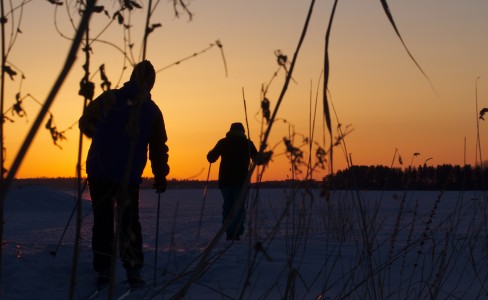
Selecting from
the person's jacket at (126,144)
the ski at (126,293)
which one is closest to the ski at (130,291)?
the ski at (126,293)

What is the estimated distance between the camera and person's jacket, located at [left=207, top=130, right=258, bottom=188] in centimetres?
895

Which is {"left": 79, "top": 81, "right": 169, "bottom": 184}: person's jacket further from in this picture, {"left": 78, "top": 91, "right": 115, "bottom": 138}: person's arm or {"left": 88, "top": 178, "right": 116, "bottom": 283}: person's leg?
{"left": 78, "top": 91, "right": 115, "bottom": 138}: person's arm

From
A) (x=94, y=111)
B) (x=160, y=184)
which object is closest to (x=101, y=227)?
(x=160, y=184)

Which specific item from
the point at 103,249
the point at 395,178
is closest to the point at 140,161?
the point at 103,249

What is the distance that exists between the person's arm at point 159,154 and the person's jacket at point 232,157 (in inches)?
167

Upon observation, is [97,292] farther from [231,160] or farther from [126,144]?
[231,160]

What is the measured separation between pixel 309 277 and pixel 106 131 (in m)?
1.64

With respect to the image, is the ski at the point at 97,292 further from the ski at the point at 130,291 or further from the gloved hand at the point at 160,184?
the gloved hand at the point at 160,184

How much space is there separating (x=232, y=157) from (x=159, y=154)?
445 centimetres

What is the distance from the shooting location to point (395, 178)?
4.86m

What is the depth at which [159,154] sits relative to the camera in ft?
15.0

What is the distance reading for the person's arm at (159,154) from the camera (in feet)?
15.0

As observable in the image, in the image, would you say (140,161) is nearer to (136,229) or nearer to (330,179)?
(136,229)

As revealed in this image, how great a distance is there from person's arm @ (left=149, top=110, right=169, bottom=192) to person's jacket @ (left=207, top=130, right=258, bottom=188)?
4241mm
